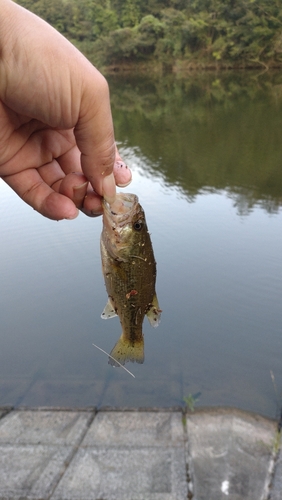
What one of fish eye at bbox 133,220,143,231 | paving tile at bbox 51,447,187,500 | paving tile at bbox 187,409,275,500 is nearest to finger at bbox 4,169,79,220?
fish eye at bbox 133,220,143,231

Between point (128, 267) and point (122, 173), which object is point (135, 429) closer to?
point (128, 267)

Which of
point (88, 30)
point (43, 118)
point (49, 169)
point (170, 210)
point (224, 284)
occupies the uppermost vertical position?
point (43, 118)

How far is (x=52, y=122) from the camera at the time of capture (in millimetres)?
2232

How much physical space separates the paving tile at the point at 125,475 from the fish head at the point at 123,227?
8.46 ft

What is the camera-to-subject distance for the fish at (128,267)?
2402 millimetres

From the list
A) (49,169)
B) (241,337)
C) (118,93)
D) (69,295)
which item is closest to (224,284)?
(241,337)

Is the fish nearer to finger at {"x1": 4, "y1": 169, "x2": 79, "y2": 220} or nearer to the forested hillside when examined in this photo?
finger at {"x1": 4, "y1": 169, "x2": 79, "y2": 220}

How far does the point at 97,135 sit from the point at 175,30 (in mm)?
56721

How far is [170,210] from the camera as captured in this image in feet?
39.4

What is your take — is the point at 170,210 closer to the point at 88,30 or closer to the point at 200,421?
the point at 200,421

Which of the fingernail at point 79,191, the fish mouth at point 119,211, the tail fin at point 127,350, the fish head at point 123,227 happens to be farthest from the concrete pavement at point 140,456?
the fingernail at point 79,191

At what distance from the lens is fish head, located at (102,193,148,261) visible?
2.38 m

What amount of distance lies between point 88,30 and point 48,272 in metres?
67.1

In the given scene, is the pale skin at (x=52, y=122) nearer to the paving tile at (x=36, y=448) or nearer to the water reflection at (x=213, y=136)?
the paving tile at (x=36, y=448)
